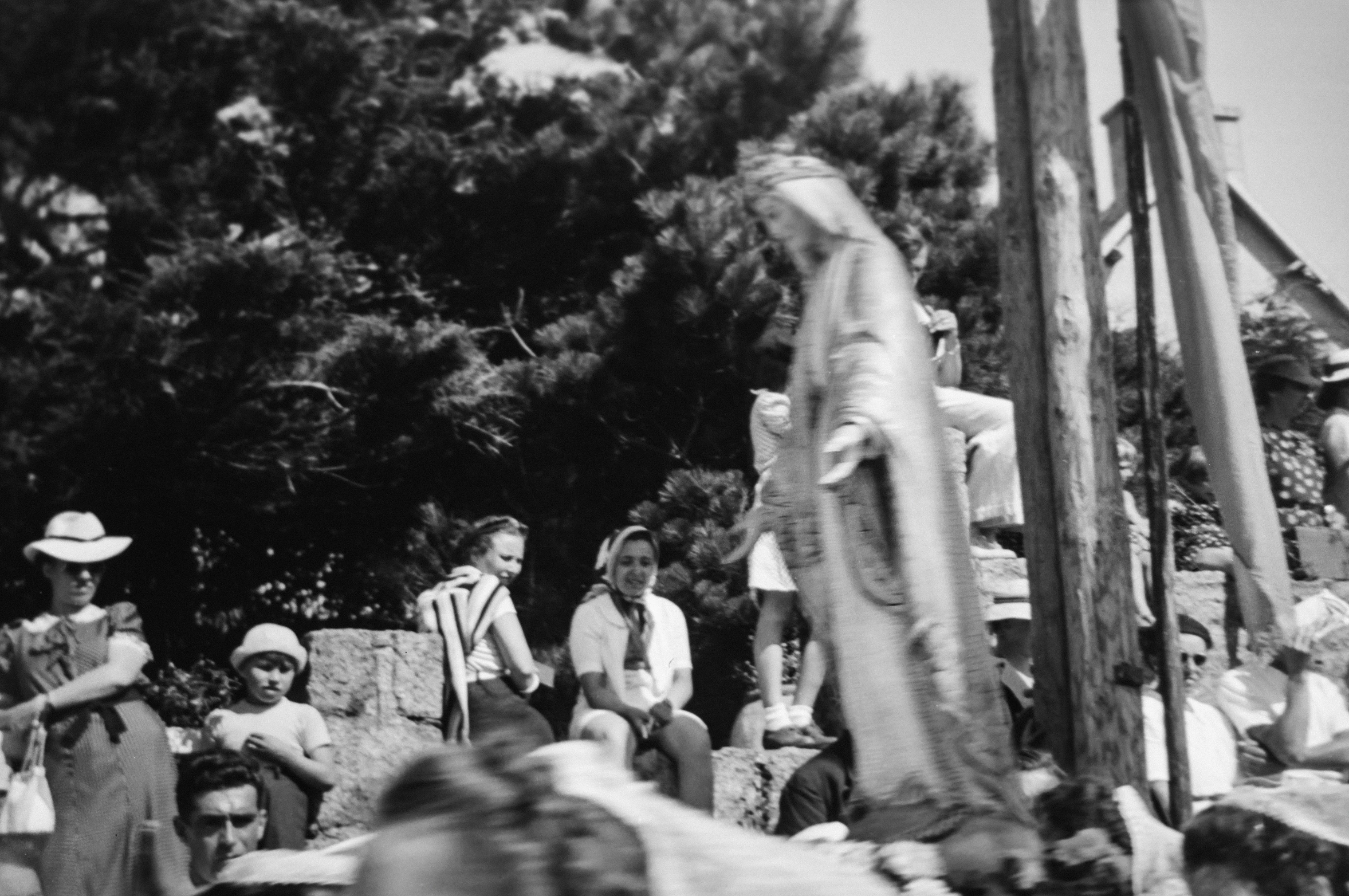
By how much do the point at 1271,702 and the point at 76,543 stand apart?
11.8ft

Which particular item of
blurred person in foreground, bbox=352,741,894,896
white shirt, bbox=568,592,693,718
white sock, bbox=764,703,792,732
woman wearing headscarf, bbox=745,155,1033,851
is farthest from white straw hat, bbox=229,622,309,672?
blurred person in foreground, bbox=352,741,894,896

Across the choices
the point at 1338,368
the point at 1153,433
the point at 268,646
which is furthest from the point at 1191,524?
the point at 268,646

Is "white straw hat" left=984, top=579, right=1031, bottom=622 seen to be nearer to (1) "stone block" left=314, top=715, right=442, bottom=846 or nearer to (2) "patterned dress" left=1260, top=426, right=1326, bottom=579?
(2) "patterned dress" left=1260, top=426, right=1326, bottom=579

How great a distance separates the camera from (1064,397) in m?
5.16

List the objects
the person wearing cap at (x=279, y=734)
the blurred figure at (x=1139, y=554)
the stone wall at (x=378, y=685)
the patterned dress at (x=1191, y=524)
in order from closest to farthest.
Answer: the person wearing cap at (x=279, y=734) < the blurred figure at (x=1139, y=554) < the stone wall at (x=378, y=685) < the patterned dress at (x=1191, y=524)

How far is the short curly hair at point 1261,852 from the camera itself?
3.63 meters

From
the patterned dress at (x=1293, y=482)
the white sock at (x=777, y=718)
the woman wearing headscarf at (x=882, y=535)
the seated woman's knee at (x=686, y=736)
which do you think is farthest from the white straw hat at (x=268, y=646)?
the patterned dress at (x=1293, y=482)

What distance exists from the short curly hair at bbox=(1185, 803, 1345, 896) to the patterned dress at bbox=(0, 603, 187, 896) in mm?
2648

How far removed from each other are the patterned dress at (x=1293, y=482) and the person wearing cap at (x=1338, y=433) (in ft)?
0.13

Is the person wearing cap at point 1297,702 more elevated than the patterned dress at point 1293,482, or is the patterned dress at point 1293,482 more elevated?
the patterned dress at point 1293,482

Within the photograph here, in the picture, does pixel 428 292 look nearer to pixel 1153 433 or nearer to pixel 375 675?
pixel 375 675

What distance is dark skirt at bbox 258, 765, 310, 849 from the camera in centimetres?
459

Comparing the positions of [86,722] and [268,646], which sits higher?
[268,646]

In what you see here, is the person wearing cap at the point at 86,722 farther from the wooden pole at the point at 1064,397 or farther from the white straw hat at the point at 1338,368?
the white straw hat at the point at 1338,368
